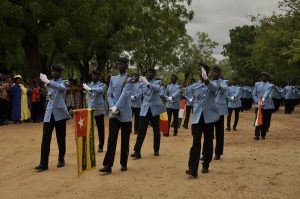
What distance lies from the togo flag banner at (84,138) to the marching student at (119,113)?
376 mm

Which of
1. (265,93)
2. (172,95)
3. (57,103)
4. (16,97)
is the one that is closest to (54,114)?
(57,103)

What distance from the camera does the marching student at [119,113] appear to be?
955 centimetres

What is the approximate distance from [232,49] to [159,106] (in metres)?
45.3

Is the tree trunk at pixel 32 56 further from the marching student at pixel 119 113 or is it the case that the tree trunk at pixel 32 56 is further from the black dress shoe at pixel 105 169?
the black dress shoe at pixel 105 169

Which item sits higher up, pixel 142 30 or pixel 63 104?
pixel 142 30

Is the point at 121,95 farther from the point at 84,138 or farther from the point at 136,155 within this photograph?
the point at 136,155

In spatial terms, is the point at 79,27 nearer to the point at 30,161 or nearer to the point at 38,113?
the point at 38,113

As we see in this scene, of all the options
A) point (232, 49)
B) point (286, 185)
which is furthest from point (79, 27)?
point (232, 49)

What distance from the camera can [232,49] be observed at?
2219 inches

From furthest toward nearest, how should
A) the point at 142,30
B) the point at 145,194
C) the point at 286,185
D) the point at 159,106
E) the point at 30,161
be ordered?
1. the point at 142,30
2. the point at 159,106
3. the point at 30,161
4. the point at 286,185
5. the point at 145,194

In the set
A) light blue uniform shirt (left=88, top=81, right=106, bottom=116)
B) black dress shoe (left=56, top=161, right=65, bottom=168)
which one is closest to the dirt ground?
black dress shoe (left=56, top=161, right=65, bottom=168)

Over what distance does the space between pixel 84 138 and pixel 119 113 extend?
88 centimetres

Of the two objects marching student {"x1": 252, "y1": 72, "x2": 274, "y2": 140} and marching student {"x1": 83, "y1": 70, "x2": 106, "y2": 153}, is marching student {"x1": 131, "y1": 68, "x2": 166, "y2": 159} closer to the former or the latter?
marching student {"x1": 83, "y1": 70, "x2": 106, "y2": 153}

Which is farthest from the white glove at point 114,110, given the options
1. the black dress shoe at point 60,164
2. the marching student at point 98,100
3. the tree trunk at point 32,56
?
the tree trunk at point 32,56
